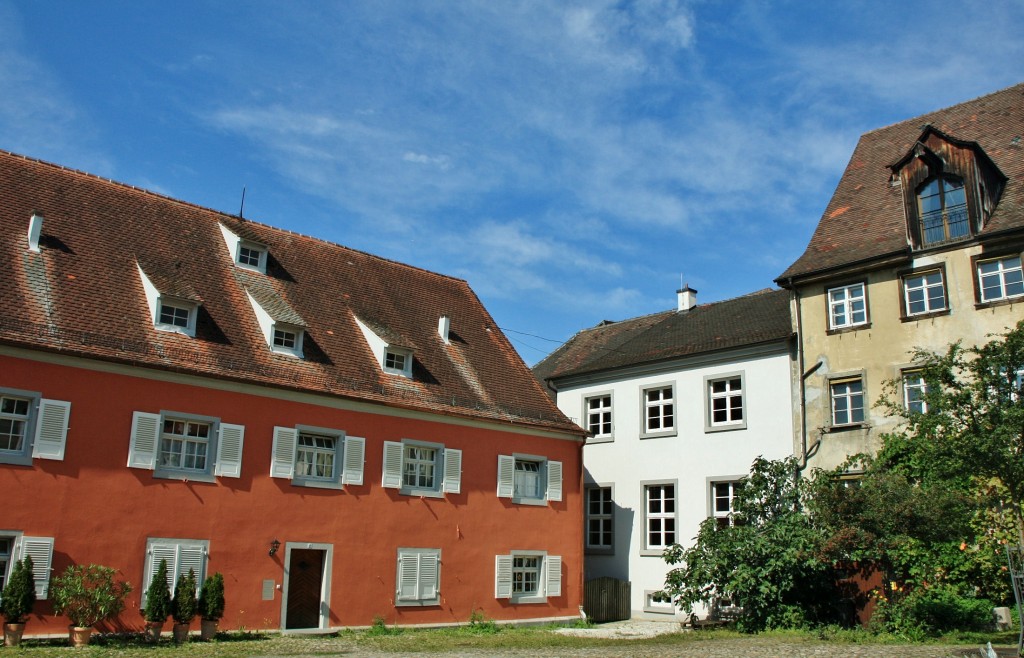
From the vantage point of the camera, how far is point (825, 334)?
23422 millimetres

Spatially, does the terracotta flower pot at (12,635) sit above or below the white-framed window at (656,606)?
below

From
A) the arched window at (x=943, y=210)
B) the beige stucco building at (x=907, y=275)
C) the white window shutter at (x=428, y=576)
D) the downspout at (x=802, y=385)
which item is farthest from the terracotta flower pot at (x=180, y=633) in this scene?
the arched window at (x=943, y=210)

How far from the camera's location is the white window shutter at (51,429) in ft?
53.0

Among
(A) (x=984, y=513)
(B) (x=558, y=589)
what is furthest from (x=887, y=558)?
(B) (x=558, y=589)

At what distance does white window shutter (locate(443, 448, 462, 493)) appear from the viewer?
72.5 feet

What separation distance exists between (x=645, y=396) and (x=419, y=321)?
7361mm

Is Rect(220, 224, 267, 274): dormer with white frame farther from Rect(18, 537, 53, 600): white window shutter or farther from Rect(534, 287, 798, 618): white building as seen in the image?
Rect(534, 287, 798, 618): white building

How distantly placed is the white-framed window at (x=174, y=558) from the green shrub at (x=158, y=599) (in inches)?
9.1

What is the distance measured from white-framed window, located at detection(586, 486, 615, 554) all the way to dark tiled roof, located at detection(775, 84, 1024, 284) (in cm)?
863

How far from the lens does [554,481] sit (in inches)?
969

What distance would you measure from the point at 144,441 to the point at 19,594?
3480mm

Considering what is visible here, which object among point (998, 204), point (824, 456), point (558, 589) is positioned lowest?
point (558, 589)

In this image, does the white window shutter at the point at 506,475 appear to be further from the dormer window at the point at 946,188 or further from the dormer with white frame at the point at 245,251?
the dormer window at the point at 946,188

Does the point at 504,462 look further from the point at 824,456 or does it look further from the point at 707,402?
the point at 824,456
